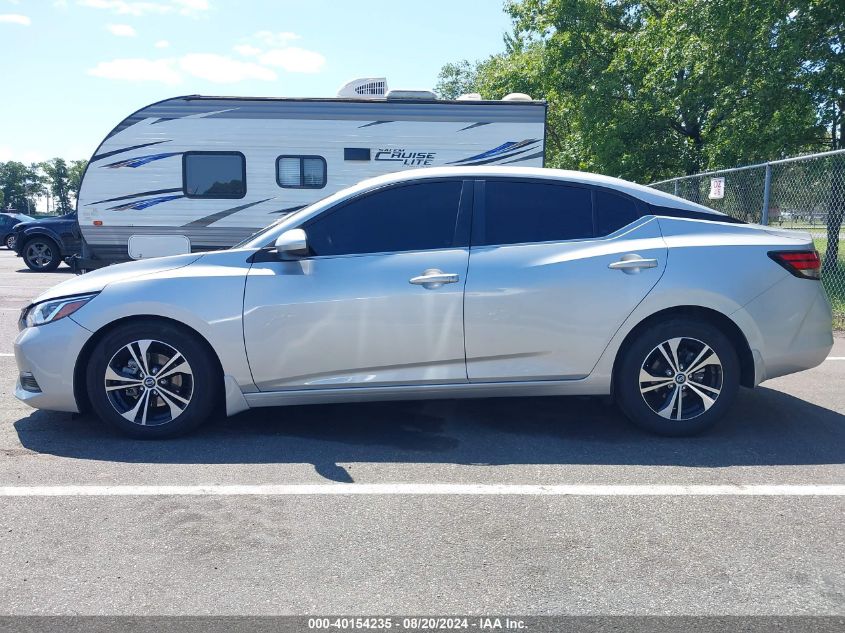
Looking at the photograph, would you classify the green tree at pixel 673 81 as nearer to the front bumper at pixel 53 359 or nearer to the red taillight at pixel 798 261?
the red taillight at pixel 798 261

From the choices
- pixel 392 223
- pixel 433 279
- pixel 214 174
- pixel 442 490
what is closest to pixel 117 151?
pixel 214 174

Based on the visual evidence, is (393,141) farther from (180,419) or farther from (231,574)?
(231,574)

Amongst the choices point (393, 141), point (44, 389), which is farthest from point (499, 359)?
point (393, 141)

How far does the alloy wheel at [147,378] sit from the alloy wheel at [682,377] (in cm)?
289

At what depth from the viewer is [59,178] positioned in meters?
130

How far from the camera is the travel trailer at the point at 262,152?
10930 millimetres

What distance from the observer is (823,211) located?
10.1 meters

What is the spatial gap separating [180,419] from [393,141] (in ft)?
24.1

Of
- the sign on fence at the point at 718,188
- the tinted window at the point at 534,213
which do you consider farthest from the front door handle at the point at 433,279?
the sign on fence at the point at 718,188

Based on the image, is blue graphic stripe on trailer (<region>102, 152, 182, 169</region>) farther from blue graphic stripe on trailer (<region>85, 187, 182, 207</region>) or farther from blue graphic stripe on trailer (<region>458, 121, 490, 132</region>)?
blue graphic stripe on trailer (<region>458, 121, 490, 132</region>)

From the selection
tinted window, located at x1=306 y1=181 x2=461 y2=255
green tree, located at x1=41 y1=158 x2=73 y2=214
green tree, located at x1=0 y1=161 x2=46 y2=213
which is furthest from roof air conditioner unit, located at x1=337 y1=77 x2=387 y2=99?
green tree, located at x1=41 y1=158 x2=73 y2=214

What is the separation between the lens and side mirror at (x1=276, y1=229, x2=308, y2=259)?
4.33 meters

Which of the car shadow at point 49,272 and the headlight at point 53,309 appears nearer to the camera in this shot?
the headlight at point 53,309

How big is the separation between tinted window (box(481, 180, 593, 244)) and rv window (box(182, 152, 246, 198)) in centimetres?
733
